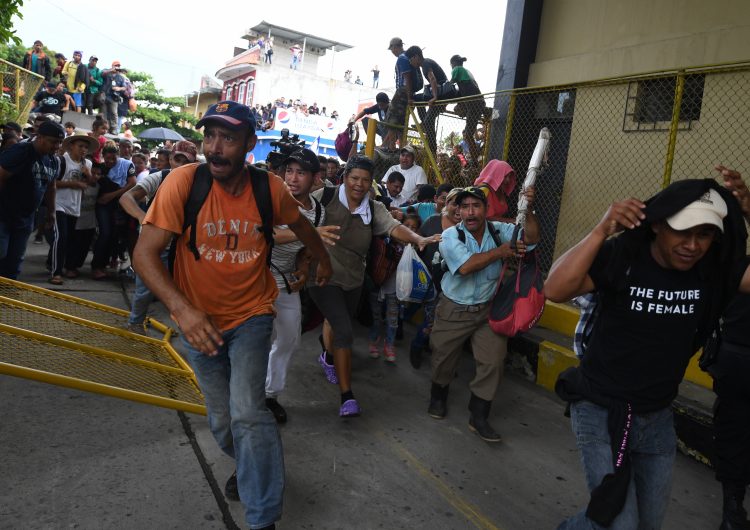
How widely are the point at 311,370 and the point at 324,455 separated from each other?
68.6 inches

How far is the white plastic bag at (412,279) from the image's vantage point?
18.3 ft

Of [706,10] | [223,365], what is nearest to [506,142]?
[706,10]

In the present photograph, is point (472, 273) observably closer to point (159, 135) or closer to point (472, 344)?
point (472, 344)

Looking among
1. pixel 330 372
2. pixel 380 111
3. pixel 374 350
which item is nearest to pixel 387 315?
pixel 374 350

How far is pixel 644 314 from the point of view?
230 centimetres

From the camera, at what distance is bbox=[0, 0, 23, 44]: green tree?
229 inches

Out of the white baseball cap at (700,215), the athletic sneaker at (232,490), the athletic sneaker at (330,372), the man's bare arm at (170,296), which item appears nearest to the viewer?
the white baseball cap at (700,215)

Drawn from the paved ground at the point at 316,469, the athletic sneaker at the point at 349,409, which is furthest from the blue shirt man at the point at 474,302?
the athletic sneaker at the point at 349,409

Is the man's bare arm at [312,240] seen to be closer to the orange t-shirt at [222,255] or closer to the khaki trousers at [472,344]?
the orange t-shirt at [222,255]

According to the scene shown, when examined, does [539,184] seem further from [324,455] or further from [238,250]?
[238,250]

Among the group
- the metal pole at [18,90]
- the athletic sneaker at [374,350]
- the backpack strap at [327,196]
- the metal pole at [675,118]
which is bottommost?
the athletic sneaker at [374,350]

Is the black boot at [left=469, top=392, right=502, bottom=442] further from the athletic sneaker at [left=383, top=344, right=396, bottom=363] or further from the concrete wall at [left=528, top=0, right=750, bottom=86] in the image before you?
the concrete wall at [left=528, top=0, right=750, bottom=86]

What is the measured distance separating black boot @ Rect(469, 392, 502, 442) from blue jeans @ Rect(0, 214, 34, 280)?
16.3 feet

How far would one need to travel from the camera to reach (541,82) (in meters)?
8.92
